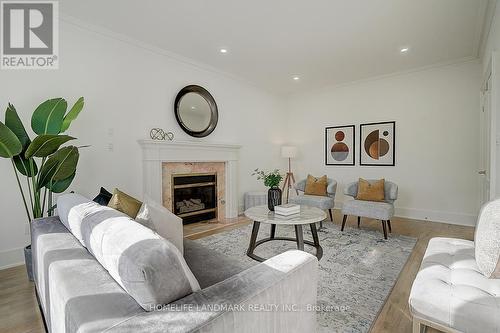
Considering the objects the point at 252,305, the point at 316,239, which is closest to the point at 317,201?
the point at 316,239

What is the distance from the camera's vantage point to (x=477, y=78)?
3.77 metres

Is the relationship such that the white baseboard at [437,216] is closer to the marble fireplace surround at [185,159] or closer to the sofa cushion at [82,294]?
the marble fireplace surround at [185,159]

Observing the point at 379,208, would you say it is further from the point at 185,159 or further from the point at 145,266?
the point at 145,266

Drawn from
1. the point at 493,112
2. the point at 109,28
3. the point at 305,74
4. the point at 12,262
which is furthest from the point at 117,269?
the point at 305,74

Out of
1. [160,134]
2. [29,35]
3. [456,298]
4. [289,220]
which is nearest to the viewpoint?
[456,298]

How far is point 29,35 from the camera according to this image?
2.60m

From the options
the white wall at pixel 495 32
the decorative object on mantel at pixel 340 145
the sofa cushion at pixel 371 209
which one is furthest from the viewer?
the decorative object on mantel at pixel 340 145

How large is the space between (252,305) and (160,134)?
10.3 feet

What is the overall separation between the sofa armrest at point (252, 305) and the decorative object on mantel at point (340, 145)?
4.23 m

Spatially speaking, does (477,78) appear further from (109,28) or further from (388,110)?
(109,28)

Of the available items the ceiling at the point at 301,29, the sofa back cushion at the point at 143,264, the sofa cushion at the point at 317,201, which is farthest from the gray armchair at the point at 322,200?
the sofa back cushion at the point at 143,264

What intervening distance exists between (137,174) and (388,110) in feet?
14.6

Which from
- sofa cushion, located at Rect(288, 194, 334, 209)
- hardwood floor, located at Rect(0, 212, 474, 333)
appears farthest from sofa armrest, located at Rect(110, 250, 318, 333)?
sofa cushion, located at Rect(288, 194, 334, 209)

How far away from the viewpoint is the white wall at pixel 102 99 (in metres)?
2.50
